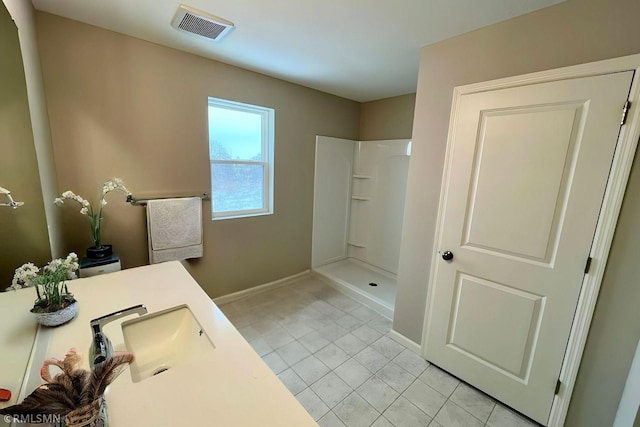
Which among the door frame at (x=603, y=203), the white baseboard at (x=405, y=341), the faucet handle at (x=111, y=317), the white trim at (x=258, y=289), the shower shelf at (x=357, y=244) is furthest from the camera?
the shower shelf at (x=357, y=244)

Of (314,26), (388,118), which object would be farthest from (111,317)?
(388,118)

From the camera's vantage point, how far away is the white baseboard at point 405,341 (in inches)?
81.9

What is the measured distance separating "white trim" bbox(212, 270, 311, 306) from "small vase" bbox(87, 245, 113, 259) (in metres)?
1.07

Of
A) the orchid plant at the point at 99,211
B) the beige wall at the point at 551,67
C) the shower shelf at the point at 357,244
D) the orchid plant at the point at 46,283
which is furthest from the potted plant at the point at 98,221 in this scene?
the shower shelf at the point at 357,244

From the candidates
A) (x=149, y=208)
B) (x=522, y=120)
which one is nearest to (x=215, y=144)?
(x=149, y=208)

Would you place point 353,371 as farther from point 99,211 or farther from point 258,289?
point 99,211

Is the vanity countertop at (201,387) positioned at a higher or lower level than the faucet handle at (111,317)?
lower

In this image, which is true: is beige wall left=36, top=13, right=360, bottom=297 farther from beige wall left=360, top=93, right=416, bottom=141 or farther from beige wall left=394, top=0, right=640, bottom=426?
beige wall left=394, top=0, right=640, bottom=426

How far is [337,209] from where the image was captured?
3.58 metres

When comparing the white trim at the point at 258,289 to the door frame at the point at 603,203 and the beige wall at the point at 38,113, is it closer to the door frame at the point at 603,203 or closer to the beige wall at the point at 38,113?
the beige wall at the point at 38,113

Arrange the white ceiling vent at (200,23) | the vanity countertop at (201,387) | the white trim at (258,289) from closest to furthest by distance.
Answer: the vanity countertop at (201,387), the white ceiling vent at (200,23), the white trim at (258,289)

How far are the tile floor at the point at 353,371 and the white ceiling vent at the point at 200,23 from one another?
2.34 meters

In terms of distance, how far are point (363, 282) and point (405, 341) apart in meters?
1.03

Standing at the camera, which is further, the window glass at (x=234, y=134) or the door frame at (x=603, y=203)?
the window glass at (x=234, y=134)
